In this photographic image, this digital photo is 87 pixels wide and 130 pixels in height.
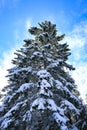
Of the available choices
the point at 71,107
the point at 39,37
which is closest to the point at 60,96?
the point at 71,107

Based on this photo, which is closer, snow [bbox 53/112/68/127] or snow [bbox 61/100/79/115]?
snow [bbox 53/112/68/127]

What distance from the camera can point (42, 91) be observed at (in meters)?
14.6

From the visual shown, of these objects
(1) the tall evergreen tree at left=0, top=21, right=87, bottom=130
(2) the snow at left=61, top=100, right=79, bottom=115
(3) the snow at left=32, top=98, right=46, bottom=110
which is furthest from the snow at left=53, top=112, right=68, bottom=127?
(2) the snow at left=61, top=100, right=79, bottom=115

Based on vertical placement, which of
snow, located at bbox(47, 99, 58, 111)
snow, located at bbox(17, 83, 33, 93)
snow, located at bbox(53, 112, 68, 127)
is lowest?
snow, located at bbox(53, 112, 68, 127)

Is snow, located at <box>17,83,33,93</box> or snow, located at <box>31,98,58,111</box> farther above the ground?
snow, located at <box>17,83,33,93</box>

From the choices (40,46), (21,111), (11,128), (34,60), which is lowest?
(11,128)

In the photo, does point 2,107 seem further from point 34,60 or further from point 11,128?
point 34,60

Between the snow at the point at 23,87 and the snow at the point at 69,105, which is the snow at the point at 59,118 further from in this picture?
the snow at the point at 23,87

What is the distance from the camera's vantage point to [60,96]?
1675cm

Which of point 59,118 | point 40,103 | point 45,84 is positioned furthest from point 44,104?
point 59,118

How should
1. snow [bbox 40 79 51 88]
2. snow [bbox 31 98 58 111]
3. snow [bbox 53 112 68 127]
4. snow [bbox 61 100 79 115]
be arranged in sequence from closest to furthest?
snow [bbox 53 112 68 127] → snow [bbox 31 98 58 111] → snow [bbox 40 79 51 88] → snow [bbox 61 100 79 115]

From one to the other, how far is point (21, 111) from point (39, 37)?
697 centimetres

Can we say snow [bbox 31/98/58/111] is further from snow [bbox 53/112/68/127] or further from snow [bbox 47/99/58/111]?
snow [bbox 53/112/68/127]

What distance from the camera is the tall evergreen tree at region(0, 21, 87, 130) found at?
1486 centimetres
